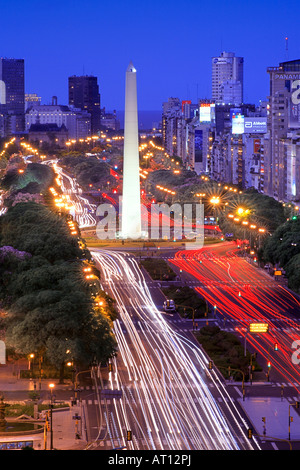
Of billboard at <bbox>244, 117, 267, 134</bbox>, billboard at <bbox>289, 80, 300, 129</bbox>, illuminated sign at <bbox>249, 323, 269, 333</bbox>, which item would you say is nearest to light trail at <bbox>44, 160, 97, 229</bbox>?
billboard at <bbox>289, 80, 300, 129</bbox>

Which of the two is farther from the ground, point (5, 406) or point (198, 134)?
point (198, 134)

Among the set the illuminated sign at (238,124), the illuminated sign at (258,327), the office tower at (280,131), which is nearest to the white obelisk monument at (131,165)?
the office tower at (280,131)

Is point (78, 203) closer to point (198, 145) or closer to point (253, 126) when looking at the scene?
point (253, 126)

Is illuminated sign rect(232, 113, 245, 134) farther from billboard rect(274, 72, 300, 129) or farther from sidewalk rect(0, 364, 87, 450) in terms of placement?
sidewalk rect(0, 364, 87, 450)

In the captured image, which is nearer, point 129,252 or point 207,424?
point 207,424

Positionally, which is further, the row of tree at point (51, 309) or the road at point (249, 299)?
the road at point (249, 299)

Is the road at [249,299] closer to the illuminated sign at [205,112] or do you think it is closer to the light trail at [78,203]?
the light trail at [78,203]
